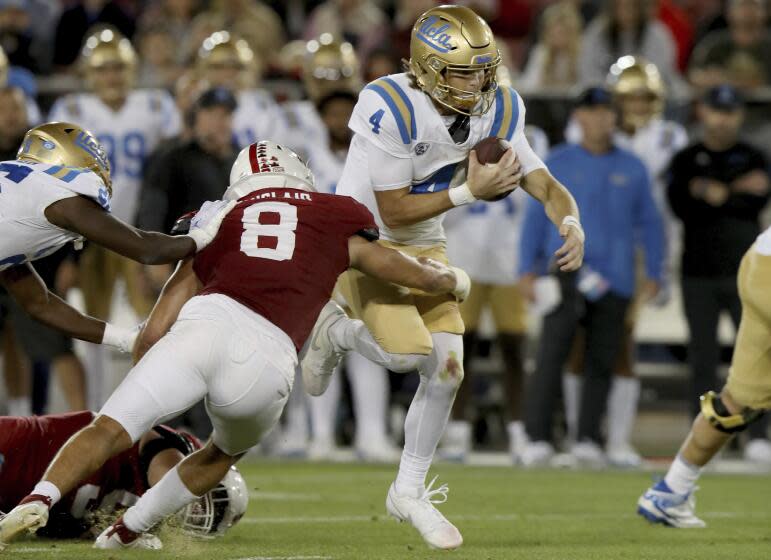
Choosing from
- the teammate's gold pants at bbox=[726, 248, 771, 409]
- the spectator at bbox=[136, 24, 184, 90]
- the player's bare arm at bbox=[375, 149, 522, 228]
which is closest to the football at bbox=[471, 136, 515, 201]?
the player's bare arm at bbox=[375, 149, 522, 228]

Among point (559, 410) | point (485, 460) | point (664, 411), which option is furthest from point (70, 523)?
point (664, 411)

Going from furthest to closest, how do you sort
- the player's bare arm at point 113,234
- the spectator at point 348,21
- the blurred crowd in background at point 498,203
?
the spectator at point 348,21 → the blurred crowd in background at point 498,203 → the player's bare arm at point 113,234

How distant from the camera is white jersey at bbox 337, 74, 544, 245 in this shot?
201 inches

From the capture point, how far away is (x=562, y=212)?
504 centimetres

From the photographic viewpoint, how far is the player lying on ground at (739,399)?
17.0 feet

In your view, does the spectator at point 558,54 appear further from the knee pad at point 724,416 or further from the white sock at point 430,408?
the white sock at point 430,408

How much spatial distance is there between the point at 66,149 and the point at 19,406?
14.0 feet

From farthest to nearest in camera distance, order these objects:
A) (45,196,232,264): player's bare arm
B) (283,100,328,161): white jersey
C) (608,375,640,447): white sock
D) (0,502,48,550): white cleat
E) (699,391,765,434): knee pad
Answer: (283,100,328,161): white jersey → (608,375,640,447): white sock → (699,391,765,434): knee pad → (45,196,232,264): player's bare arm → (0,502,48,550): white cleat

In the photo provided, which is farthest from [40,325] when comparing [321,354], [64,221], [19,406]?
[64,221]

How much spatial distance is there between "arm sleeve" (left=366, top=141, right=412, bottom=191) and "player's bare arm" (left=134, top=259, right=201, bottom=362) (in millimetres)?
804

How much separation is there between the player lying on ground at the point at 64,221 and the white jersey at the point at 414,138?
0.69 meters

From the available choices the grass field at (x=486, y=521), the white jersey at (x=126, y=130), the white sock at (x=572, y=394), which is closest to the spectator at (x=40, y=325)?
the white jersey at (x=126, y=130)

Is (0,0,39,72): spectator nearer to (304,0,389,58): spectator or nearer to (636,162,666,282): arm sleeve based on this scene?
(304,0,389,58): spectator

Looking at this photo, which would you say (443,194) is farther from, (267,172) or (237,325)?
(237,325)
